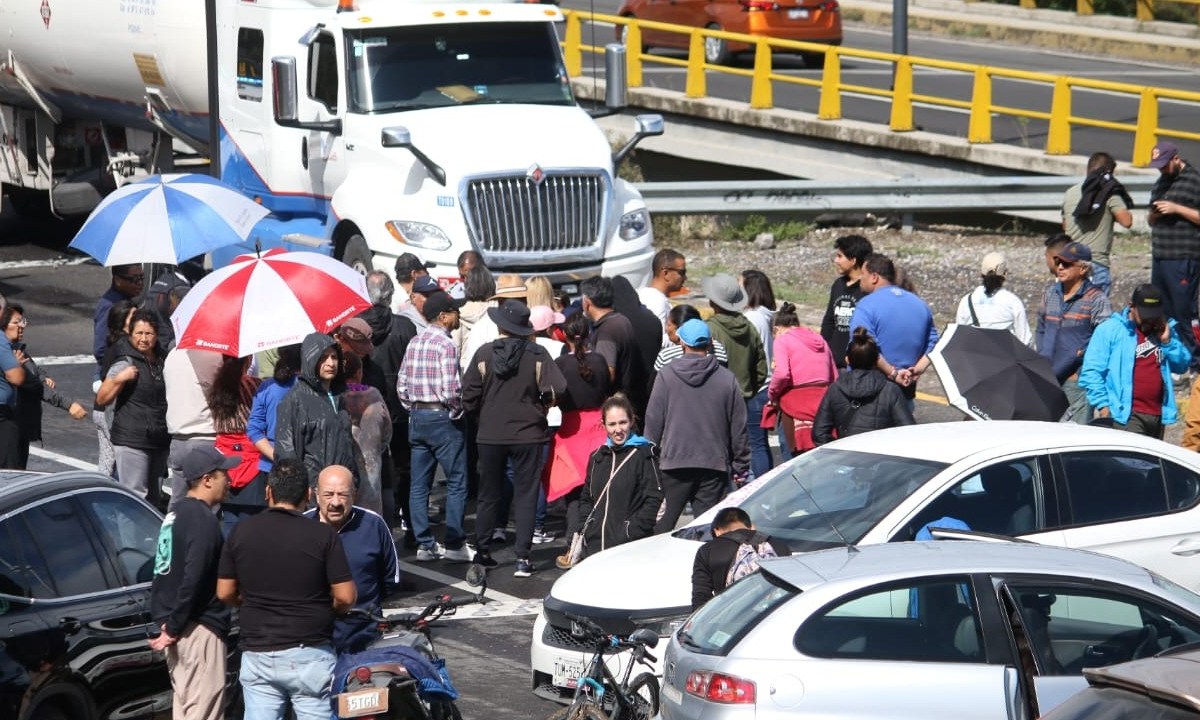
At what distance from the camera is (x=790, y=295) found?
1817 cm

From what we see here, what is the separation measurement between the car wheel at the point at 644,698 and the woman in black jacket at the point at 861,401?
3.02m

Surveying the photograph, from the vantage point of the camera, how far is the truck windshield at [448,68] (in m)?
15.2

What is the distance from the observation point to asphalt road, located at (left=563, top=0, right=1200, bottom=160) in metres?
22.9

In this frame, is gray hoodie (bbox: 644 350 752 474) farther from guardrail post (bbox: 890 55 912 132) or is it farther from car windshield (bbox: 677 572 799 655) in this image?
guardrail post (bbox: 890 55 912 132)

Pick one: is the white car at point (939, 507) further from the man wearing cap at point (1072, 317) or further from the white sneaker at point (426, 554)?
the man wearing cap at point (1072, 317)

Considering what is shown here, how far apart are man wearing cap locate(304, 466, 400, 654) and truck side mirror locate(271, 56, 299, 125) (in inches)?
327

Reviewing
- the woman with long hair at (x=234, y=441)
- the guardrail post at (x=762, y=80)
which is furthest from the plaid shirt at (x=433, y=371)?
the guardrail post at (x=762, y=80)

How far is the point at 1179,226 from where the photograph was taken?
1423cm

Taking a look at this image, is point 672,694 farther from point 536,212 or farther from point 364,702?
point 536,212

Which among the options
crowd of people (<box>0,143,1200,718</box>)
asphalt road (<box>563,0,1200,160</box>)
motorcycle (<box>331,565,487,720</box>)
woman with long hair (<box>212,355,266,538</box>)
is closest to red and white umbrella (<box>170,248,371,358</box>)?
crowd of people (<box>0,143,1200,718</box>)

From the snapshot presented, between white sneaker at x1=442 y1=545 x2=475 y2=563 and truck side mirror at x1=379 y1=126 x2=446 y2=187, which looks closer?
white sneaker at x1=442 y1=545 x2=475 y2=563

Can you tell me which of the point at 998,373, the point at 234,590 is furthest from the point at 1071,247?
the point at 234,590

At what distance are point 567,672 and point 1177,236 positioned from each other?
8.30 meters

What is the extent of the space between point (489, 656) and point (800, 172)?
14724mm
